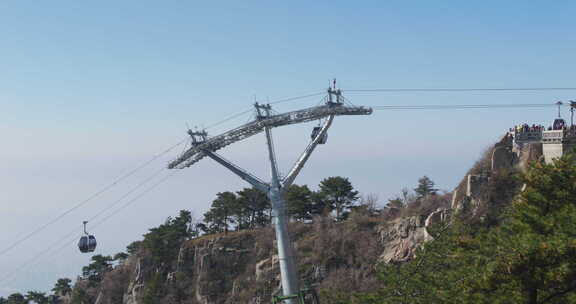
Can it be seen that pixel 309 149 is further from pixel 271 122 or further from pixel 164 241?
pixel 164 241

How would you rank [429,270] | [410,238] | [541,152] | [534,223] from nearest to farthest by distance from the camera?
[534,223] → [429,270] → [541,152] → [410,238]

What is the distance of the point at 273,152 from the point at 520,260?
64.8ft

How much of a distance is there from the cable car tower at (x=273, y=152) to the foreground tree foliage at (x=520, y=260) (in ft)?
25.2

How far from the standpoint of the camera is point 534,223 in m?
20.7

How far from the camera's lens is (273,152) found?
3566 cm

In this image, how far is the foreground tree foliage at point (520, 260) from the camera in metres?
17.5

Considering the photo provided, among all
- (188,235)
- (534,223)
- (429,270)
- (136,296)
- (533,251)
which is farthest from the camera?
(188,235)

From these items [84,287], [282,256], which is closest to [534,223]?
[282,256]

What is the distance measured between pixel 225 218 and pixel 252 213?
3.19m

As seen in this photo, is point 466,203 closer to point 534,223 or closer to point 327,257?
point 327,257

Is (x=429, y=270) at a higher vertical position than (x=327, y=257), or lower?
lower

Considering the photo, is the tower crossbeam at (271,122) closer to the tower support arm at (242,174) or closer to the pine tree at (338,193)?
the tower support arm at (242,174)

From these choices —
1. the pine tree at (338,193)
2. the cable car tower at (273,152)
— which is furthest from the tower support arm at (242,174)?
the pine tree at (338,193)

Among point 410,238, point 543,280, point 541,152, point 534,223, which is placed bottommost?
point 543,280
